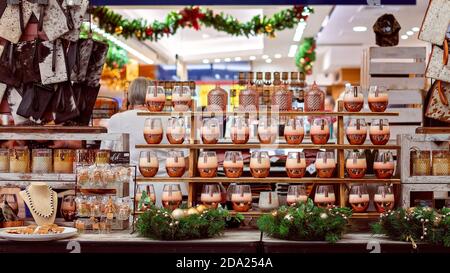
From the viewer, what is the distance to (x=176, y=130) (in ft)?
15.3

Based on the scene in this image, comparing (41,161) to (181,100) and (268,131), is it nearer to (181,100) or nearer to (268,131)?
(181,100)

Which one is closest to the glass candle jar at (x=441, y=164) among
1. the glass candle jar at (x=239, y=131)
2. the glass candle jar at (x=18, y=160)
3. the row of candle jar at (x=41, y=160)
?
the glass candle jar at (x=239, y=131)

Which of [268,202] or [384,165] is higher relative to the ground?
[384,165]

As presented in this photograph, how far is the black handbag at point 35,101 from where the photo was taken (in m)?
5.03

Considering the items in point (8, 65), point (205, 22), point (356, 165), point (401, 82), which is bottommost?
point (356, 165)

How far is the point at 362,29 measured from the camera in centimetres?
1293

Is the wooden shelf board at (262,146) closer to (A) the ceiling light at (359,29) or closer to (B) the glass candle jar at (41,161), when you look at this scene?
(B) the glass candle jar at (41,161)

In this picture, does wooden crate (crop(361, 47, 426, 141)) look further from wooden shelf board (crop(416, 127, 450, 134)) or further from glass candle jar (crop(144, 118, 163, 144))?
glass candle jar (crop(144, 118, 163, 144))

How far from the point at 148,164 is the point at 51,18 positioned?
126 centimetres

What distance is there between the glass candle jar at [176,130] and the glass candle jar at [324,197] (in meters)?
0.96

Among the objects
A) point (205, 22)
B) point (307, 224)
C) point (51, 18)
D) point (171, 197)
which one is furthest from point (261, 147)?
point (205, 22)

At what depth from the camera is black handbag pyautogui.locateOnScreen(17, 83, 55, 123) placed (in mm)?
5027

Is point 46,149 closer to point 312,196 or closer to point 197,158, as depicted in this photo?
point 197,158
